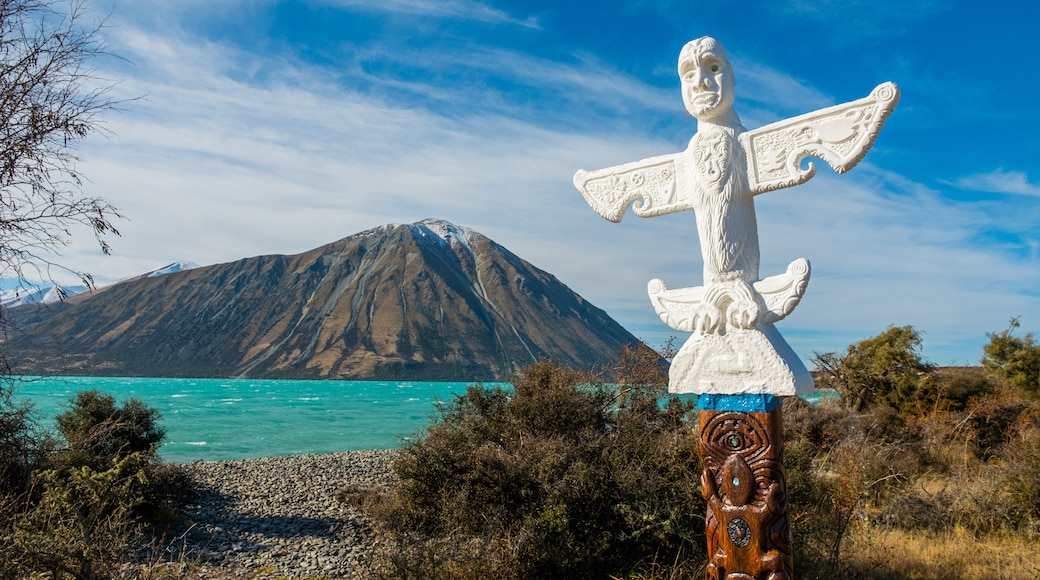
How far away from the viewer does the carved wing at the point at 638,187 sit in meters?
4.32

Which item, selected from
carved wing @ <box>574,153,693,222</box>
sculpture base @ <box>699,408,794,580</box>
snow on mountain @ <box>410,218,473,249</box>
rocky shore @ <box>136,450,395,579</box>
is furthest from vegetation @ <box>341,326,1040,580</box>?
snow on mountain @ <box>410,218,473,249</box>

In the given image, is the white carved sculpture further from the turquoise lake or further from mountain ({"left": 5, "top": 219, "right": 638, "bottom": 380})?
mountain ({"left": 5, "top": 219, "right": 638, "bottom": 380})

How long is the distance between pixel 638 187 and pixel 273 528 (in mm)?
8496

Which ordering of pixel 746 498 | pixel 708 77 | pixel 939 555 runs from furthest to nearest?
1. pixel 939 555
2. pixel 708 77
3. pixel 746 498

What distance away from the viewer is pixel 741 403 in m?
3.82

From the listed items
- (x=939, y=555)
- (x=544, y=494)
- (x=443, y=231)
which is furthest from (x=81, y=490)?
(x=443, y=231)

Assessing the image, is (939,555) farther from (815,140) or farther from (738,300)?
(815,140)

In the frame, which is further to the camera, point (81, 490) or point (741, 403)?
point (81, 490)

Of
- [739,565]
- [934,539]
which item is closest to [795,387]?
[739,565]

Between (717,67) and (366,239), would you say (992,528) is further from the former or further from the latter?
(366,239)

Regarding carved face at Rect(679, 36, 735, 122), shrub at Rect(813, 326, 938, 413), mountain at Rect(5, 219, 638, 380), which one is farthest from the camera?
mountain at Rect(5, 219, 638, 380)

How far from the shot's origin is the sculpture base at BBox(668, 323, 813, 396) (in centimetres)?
374

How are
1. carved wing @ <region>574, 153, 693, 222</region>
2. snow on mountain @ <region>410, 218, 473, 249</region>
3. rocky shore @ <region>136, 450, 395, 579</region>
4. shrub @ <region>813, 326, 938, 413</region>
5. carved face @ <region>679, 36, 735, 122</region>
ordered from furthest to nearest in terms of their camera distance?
snow on mountain @ <region>410, 218, 473, 249</region>, shrub @ <region>813, 326, 938, 413</region>, rocky shore @ <region>136, 450, 395, 579</region>, carved wing @ <region>574, 153, 693, 222</region>, carved face @ <region>679, 36, 735, 122</region>

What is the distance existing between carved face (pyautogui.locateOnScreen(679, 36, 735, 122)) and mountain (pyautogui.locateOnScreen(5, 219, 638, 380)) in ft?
329
